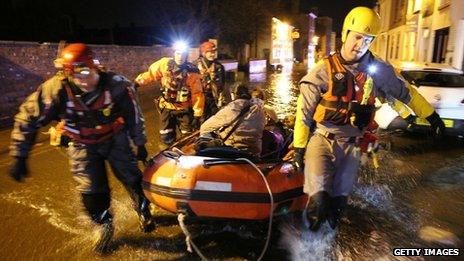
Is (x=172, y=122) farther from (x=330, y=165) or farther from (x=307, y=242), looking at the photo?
(x=330, y=165)

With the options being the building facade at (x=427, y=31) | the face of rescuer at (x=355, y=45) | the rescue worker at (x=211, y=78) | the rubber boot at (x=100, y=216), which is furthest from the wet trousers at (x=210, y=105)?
the building facade at (x=427, y=31)

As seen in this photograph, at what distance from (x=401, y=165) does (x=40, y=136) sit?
687 centimetres

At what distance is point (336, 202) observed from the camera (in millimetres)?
3619

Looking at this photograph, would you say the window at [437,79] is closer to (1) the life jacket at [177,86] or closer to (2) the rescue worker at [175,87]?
(2) the rescue worker at [175,87]

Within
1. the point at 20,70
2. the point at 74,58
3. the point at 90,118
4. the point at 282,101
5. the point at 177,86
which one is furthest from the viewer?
the point at 282,101

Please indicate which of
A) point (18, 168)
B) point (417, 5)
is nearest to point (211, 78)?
point (18, 168)

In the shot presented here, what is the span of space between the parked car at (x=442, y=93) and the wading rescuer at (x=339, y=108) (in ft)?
11.7

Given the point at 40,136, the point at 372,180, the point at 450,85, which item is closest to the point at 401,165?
the point at 372,180

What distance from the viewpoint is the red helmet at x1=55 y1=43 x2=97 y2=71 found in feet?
10.7

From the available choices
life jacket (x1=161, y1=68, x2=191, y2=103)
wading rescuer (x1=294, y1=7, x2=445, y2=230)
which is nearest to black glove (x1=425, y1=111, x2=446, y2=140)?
wading rescuer (x1=294, y1=7, x2=445, y2=230)

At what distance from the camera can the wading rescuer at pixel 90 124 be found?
11.0 feet

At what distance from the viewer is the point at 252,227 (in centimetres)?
417

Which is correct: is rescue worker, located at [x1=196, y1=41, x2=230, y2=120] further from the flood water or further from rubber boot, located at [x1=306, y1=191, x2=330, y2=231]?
rubber boot, located at [x1=306, y1=191, x2=330, y2=231]

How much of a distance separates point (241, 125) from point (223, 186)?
100 cm
